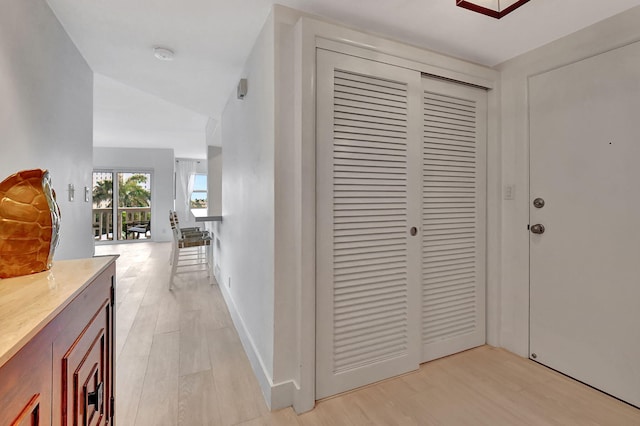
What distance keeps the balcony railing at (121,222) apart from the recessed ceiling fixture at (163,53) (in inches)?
257

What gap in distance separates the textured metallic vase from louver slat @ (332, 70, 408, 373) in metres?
1.23

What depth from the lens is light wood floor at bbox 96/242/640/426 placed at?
1.57 metres

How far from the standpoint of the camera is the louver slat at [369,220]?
69.0 inches

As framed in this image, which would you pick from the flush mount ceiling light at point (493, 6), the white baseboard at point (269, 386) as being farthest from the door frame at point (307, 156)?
the flush mount ceiling light at point (493, 6)

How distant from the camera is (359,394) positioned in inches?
69.1

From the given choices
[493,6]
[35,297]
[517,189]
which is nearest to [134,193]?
[35,297]

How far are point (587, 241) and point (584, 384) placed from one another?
0.87 meters

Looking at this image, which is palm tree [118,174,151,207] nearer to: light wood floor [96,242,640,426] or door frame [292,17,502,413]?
light wood floor [96,242,640,426]

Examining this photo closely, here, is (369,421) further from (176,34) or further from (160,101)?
(160,101)

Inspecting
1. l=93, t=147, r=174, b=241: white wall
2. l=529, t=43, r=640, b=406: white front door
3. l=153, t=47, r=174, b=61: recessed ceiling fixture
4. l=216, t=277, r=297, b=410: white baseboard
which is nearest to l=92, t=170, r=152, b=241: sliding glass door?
l=93, t=147, r=174, b=241: white wall

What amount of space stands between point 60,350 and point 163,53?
2.08 metres

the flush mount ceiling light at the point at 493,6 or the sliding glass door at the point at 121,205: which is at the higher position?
the flush mount ceiling light at the point at 493,6

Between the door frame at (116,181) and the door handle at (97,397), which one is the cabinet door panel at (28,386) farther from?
the door frame at (116,181)

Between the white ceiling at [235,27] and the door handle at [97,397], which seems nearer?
the door handle at [97,397]
